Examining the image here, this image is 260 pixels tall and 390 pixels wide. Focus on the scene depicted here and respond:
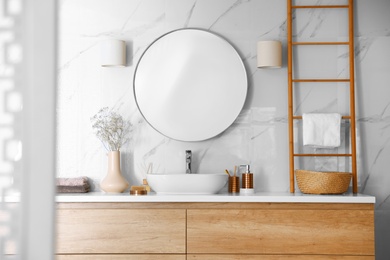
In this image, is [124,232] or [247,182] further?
[247,182]

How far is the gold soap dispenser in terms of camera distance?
3.75 metres

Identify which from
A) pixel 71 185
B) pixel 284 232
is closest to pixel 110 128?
pixel 71 185

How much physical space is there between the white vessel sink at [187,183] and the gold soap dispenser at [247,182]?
22 cm

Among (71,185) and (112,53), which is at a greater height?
(112,53)

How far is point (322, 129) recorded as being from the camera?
386 centimetres

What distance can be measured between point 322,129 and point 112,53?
1597 millimetres

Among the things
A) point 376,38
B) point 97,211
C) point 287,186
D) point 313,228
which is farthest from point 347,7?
point 97,211

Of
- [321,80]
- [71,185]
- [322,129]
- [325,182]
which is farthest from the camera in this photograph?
[321,80]

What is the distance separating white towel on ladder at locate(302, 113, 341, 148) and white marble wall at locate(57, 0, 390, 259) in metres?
Answer: 0.18

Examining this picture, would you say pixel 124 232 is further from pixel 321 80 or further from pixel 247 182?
pixel 321 80

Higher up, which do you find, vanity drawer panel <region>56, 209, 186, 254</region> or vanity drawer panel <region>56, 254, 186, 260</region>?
vanity drawer panel <region>56, 209, 186, 254</region>

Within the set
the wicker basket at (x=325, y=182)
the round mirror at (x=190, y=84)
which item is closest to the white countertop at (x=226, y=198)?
the wicker basket at (x=325, y=182)

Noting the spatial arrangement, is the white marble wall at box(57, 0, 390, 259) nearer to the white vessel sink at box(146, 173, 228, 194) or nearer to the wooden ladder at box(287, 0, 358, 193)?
the wooden ladder at box(287, 0, 358, 193)

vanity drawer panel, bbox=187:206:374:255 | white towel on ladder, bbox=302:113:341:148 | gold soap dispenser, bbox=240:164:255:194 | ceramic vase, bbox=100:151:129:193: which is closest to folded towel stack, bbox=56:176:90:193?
ceramic vase, bbox=100:151:129:193
